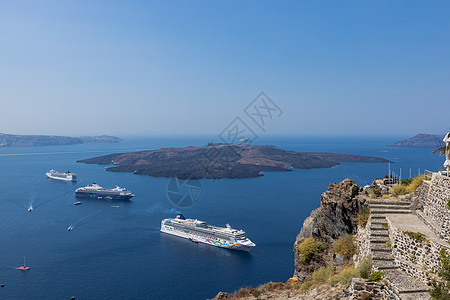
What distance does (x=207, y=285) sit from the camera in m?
22.3

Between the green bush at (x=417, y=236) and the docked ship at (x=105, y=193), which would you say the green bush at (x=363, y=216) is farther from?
the docked ship at (x=105, y=193)

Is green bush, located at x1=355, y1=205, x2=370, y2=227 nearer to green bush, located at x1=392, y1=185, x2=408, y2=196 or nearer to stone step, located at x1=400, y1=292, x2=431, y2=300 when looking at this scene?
green bush, located at x1=392, y1=185, x2=408, y2=196

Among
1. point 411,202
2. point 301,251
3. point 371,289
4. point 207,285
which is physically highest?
point 411,202

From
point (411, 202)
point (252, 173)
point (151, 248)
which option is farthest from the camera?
point (252, 173)

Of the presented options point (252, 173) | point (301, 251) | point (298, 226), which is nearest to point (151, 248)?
point (298, 226)

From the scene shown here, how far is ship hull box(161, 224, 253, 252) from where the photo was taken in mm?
29812

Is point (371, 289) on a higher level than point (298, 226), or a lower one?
higher

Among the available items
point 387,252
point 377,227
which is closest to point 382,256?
point 387,252

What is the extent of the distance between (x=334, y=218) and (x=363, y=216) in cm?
155

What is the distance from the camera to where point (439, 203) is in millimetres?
7621

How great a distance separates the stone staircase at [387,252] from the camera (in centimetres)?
616

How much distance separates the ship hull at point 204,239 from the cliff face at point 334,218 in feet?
59.4

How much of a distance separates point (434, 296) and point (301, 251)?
6469 millimetres

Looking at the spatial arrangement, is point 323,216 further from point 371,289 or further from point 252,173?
point 252,173
